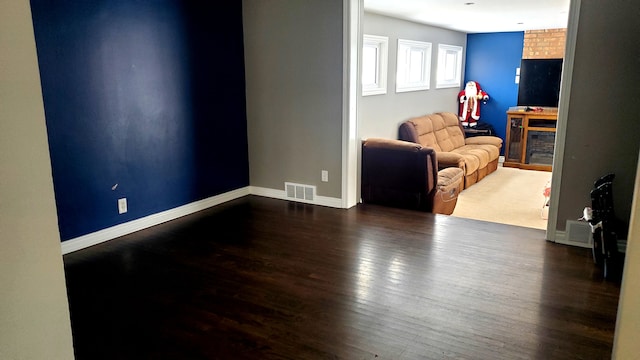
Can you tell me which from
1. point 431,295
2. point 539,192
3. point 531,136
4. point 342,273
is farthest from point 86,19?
point 531,136

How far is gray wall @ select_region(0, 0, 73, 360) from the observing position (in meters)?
1.02

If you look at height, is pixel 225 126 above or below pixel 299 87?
below

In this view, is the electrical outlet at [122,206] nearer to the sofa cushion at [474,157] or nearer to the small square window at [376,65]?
the small square window at [376,65]

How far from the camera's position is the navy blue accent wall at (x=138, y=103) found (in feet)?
11.0

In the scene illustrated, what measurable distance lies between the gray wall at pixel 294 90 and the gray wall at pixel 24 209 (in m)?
3.60

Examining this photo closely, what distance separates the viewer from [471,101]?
9.51 m

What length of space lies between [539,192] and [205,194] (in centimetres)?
493

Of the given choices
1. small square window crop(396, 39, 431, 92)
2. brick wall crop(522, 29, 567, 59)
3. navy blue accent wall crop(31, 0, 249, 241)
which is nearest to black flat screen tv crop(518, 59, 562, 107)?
brick wall crop(522, 29, 567, 59)

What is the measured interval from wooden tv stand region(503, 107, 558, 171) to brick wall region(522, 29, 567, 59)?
3.38 ft

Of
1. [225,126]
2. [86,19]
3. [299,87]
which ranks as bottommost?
[225,126]

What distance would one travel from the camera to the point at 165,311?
105 inches

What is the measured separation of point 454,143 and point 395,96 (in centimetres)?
192

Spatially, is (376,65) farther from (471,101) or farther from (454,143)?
(471,101)

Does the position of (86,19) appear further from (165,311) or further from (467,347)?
(467,347)
